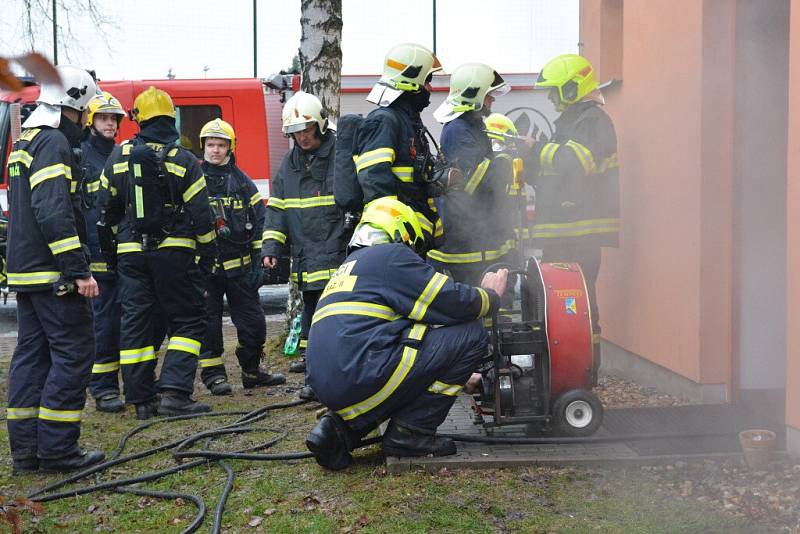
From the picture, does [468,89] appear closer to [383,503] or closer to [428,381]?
[428,381]

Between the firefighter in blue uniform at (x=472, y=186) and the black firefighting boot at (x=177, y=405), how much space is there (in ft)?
6.27

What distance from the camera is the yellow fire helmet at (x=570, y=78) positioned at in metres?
6.11

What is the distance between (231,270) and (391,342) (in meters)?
3.09

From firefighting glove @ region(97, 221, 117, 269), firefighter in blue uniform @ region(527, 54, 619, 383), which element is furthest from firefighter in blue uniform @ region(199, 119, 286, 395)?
firefighter in blue uniform @ region(527, 54, 619, 383)

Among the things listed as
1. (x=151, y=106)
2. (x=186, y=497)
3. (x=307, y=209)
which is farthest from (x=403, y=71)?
(x=186, y=497)

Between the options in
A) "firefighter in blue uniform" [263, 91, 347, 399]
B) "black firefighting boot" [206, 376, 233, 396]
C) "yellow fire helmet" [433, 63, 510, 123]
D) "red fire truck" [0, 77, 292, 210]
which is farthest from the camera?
"red fire truck" [0, 77, 292, 210]

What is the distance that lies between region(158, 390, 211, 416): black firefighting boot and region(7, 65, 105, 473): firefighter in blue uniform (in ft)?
3.89

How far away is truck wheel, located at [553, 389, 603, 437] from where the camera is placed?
15.7 feet

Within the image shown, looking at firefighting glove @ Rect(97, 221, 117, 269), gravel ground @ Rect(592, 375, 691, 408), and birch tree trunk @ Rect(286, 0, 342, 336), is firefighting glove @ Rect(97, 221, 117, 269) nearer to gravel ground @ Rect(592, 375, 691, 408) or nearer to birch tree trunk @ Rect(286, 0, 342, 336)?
birch tree trunk @ Rect(286, 0, 342, 336)

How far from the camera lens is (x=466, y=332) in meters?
4.53

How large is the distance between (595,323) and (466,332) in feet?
5.30

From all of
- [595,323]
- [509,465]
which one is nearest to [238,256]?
[595,323]

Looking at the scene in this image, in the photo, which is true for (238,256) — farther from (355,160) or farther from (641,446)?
(641,446)

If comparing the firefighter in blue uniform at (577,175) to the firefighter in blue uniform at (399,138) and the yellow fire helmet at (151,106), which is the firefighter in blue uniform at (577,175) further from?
the yellow fire helmet at (151,106)
